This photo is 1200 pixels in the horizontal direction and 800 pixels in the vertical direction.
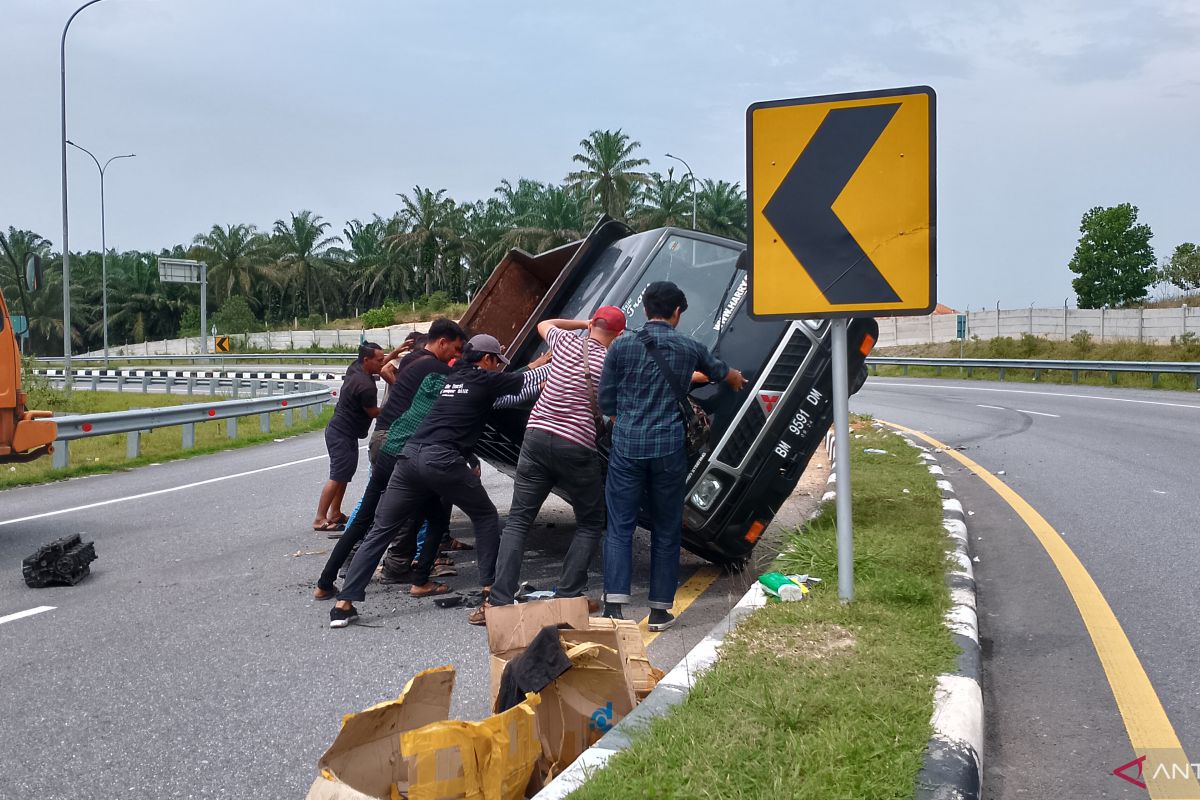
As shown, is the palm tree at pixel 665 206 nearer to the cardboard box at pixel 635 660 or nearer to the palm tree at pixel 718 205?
the palm tree at pixel 718 205

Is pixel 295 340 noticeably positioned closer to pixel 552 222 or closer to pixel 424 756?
pixel 552 222

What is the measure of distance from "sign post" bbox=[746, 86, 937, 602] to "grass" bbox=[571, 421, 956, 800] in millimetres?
419

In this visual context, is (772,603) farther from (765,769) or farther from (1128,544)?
(1128,544)

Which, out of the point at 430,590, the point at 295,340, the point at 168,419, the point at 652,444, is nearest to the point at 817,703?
the point at 652,444

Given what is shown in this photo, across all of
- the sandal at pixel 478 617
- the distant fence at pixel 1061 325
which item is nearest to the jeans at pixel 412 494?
the sandal at pixel 478 617

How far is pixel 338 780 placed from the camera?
2.88m

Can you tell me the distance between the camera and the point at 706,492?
601 cm

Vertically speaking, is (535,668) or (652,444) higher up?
(652,444)

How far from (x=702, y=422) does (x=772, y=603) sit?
3.85 feet

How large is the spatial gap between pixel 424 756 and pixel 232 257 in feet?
241

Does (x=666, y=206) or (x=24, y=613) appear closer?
(x=24, y=613)

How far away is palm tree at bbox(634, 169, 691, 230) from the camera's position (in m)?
56.7

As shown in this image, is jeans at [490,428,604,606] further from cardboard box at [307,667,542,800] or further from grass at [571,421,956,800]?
cardboard box at [307,667,542,800]

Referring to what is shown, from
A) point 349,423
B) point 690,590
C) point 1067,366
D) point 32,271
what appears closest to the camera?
point 690,590
